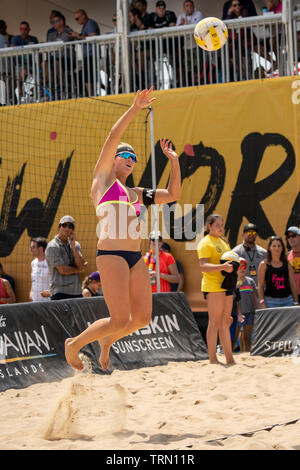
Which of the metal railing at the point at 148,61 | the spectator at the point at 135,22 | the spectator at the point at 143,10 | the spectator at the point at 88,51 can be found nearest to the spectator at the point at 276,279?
the metal railing at the point at 148,61

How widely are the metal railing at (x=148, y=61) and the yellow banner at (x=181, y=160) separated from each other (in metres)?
0.60

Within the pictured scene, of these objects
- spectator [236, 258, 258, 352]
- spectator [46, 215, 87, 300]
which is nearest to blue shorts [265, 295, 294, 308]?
spectator [236, 258, 258, 352]

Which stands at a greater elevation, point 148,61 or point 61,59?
point 61,59

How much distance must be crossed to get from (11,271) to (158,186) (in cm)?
280

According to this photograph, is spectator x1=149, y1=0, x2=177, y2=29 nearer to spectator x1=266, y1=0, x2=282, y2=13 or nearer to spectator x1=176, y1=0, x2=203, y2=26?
spectator x1=176, y1=0, x2=203, y2=26

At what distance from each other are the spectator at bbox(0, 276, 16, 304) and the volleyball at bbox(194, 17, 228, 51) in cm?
428

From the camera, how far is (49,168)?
10.5m

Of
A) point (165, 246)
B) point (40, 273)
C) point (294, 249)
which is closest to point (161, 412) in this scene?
point (40, 273)

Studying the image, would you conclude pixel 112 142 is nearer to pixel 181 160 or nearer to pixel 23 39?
pixel 181 160

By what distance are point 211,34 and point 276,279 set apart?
10.9 feet

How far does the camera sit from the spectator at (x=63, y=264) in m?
8.25

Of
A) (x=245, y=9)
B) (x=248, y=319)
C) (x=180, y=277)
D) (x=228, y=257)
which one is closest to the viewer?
(x=228, y=257)

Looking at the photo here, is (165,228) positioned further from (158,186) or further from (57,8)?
(57,8)

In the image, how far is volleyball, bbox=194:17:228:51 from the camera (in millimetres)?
7605
